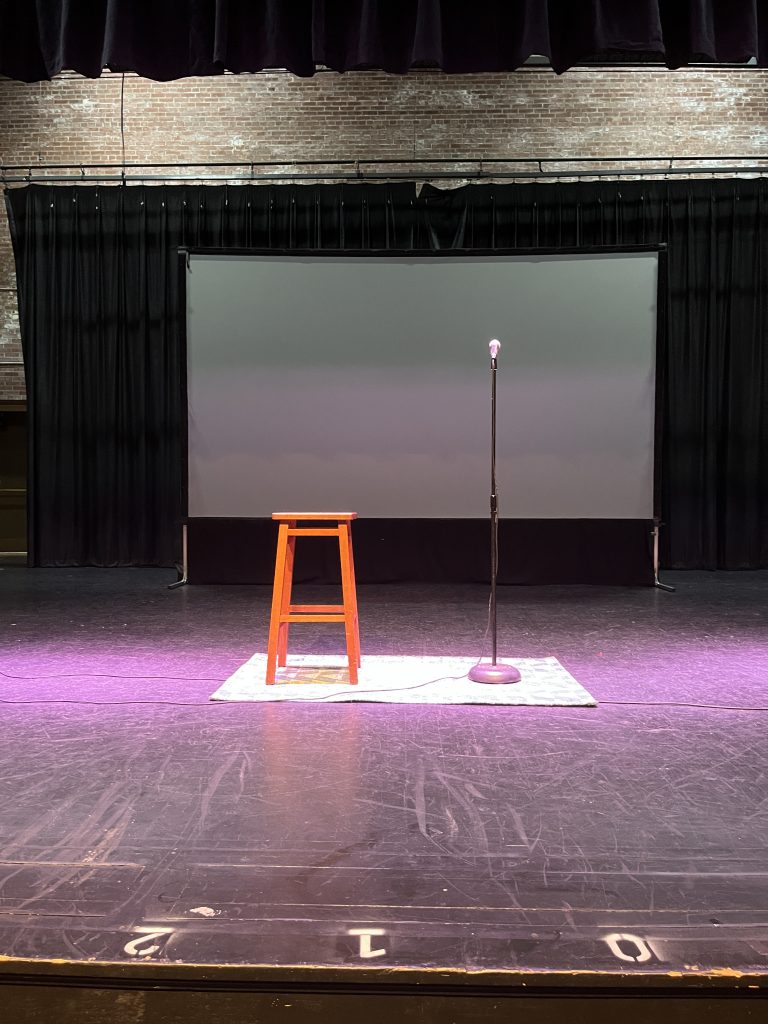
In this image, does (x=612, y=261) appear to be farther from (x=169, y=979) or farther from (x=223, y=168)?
(x=169, y=979)

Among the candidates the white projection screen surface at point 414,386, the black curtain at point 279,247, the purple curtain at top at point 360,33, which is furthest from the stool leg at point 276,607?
the black curtain at point 279,247

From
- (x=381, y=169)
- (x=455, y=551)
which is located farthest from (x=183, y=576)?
(x=381, y=169)

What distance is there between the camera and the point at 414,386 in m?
6.28

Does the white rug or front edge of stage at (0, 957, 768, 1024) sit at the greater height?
front edge of stage at (0, 957, 768, 1024)

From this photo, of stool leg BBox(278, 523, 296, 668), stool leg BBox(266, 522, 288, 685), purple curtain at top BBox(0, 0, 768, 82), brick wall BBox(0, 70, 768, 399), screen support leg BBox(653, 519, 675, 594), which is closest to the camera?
purple curtain at top BBox(0, 0, 768, 82)

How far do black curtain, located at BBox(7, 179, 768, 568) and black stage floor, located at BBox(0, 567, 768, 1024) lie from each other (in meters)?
4.06

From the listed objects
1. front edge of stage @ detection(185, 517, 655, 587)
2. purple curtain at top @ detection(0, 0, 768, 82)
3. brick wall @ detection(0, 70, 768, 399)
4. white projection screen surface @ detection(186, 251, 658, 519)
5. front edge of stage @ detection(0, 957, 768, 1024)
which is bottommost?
front edge of stage @ detection(0, 957, 768, 1024)

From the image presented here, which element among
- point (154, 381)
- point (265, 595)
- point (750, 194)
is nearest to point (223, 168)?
point (154, 381)

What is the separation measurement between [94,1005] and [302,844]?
630 millimetres

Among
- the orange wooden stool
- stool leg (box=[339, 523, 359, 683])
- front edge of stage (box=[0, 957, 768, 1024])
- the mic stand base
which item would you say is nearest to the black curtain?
the orange wooden stool

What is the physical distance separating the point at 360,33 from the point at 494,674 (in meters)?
2.47

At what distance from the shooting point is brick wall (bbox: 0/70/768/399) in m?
7.43

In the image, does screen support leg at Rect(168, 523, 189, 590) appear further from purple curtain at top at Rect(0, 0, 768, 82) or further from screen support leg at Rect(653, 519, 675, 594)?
purple curtain at top at Rect(0, 0, 768, 82)

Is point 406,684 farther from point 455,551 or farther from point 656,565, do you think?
point 656,565
